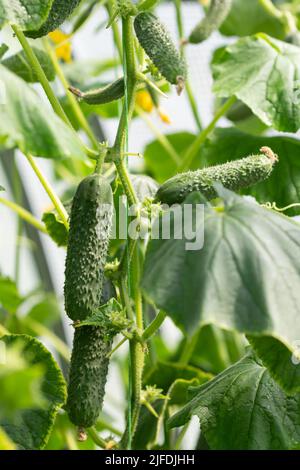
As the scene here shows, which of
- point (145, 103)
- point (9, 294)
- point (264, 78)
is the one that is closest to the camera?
point (264, 78)

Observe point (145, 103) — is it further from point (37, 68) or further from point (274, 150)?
point (37, 68)

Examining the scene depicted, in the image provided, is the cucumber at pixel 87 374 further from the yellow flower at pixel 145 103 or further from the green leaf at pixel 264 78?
the yellow flower at pixel 145 103

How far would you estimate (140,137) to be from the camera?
3.02m

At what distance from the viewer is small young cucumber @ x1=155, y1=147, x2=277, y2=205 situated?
3.51 feet

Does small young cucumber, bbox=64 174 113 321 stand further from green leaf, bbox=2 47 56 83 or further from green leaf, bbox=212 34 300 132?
green leaf, bbox=2 47 56 83

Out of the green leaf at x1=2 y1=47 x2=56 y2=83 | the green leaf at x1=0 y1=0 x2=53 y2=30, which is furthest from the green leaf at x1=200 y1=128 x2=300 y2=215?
the green leaf at x1=0 y1=0 x2=53 y2=30

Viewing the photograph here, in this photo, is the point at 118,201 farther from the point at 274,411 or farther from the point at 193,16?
the point at 193,16

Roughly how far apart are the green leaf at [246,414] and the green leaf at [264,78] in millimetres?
407

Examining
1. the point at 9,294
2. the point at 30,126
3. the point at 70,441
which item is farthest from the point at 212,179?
the point at 9,294

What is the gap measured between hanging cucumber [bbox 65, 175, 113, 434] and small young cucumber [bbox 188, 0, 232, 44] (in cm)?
51

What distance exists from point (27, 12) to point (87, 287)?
322 millimetres

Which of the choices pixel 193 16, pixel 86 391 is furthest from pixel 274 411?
pixel 193 16

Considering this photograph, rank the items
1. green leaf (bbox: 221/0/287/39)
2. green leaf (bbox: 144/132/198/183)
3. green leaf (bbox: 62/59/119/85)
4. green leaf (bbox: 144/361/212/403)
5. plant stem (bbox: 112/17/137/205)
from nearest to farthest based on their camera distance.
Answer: plant stem (bbox: 112/17/137/205), green leaf (bbox: 144/361/212/403), green leaf (bbox: 62/59/119/85), green leaf (bbox: 221/0/287/39), green leaf (bbox: 144/132/198/183)

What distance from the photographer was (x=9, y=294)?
1830mm
